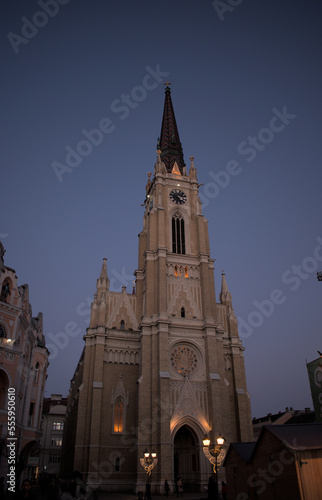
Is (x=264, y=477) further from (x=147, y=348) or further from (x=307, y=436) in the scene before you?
(x=147, y=348)

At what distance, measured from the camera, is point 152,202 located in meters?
48.5

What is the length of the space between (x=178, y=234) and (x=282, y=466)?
32372 mm

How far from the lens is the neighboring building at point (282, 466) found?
50.2 feet

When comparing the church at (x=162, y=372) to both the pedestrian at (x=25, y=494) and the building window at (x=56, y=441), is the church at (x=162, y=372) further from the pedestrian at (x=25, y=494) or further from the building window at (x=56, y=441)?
the building window at (x=56, y=441)

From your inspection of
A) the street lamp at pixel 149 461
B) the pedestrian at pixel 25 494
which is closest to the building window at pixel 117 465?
the street lamp at pixel 149 461

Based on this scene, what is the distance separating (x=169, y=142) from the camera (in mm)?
57312

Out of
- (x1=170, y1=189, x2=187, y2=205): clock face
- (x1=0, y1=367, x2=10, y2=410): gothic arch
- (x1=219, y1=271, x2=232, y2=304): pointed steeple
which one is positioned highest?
(x1=170, y1=189, x2=187, y2=205): clock face

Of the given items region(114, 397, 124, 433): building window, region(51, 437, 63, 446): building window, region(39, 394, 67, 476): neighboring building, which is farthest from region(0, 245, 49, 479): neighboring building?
region(51, 437, 63, 446): building window

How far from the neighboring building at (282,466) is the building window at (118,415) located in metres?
17.6

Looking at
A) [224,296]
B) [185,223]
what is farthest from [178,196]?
[224,296]

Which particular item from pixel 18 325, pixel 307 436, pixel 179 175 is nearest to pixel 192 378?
pixel 18 325

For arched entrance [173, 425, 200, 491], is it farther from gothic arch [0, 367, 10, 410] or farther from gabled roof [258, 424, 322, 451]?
gabled roof [258, 424, 322, 451]

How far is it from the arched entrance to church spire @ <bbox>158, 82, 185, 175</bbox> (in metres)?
32.7

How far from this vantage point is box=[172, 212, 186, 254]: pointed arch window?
45281 mm
